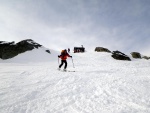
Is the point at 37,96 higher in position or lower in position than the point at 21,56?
lower

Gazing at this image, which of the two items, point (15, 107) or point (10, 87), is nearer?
point (15, 107)

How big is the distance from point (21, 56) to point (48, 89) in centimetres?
1903

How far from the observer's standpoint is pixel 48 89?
6.79 m

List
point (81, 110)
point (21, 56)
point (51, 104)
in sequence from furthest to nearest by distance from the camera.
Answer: point (21, 56) → point (51, 104) → point (81, 110)

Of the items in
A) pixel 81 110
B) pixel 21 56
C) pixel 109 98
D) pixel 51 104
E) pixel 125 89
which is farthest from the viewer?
pixel 21 56

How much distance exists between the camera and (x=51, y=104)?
509 cm

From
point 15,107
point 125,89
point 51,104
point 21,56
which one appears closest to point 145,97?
point 125,89

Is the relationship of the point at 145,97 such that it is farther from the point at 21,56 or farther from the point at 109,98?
the point at 21,56

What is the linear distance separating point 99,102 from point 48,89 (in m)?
2.62

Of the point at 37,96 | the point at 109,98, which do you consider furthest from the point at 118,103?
the point at 37,96

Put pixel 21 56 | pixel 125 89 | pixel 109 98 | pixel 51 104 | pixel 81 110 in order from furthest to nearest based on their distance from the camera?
pixel 21 56
pixel 125 89
pixel 109 98
pixel 51 104
pixel 81 110

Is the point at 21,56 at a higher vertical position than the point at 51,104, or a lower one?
higher

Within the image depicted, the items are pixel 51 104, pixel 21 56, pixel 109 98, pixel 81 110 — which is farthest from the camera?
pixel 21 56

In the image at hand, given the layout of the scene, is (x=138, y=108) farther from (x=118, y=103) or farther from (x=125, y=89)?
(x=125, y=89)
